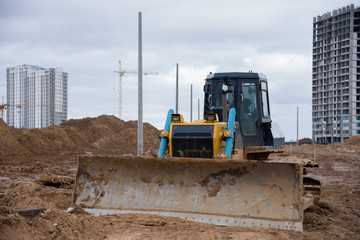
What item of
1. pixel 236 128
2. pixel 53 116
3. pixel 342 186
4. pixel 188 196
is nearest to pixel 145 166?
pixel 188 196

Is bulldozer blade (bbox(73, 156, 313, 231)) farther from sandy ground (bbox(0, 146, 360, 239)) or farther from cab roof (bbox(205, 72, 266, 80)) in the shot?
cab roof (bbox(205, 72, 266, 80))

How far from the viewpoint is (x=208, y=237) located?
645 centimetres

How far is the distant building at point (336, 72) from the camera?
359 feet

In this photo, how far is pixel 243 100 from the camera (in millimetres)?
10297

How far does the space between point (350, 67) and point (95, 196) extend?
110571 mm

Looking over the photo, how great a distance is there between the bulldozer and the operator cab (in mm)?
975

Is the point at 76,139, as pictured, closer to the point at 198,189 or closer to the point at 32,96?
the point at 198,189

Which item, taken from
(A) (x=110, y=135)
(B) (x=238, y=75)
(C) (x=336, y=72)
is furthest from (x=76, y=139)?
(C) (x=336, y=72)

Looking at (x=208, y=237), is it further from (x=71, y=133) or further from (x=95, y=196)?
(x=71, y=133)

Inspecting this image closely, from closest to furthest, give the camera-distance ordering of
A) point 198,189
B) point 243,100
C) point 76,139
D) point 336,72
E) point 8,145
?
1. point 198,189
2. point 243,100
3. point 8,145
4. point 76,139
5. point 336,72

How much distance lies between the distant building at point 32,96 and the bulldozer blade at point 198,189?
4030 inches

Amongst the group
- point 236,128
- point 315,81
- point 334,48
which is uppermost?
point 334,48

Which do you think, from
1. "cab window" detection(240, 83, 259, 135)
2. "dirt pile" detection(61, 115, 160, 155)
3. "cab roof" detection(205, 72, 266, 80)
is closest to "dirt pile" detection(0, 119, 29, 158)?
"dirt pile" detection(61, 115, 160, 155)

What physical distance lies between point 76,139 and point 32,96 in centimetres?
6658
